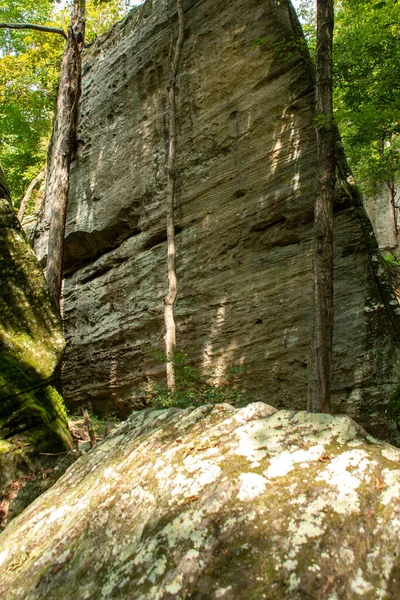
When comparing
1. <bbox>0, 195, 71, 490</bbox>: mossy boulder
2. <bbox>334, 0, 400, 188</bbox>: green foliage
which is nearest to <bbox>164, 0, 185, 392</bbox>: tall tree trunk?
<bbox>0, 195, 71, 490</bbox>: mossy boulder

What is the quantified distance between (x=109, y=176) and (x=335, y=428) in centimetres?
1124

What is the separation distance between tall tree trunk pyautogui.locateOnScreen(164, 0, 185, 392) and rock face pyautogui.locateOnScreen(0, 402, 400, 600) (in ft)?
16.9

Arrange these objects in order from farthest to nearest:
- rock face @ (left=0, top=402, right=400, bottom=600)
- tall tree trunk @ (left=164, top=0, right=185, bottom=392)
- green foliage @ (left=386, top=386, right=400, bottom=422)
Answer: tall tree trunk @ (left=164, top=0, right=185, bottom=392), green foliage @ (left=386, top=386, right=400, bottom=422), rock face @ (left=0, top=402, right=400, bottom=600)

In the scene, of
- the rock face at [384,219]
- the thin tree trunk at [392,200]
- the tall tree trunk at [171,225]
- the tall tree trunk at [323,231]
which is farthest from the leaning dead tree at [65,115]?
the rock face at [384,219]

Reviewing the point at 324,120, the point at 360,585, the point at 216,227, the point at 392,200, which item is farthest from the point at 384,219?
the point at 360,585

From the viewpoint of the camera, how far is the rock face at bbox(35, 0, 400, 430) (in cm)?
803

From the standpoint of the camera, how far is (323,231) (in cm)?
711

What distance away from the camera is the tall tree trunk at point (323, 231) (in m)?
6.61

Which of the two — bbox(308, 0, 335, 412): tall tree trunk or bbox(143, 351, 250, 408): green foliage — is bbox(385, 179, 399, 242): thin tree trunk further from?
bbox(143, 351, 250, 408): green foliage

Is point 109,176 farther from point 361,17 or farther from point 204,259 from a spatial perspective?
point 361,17

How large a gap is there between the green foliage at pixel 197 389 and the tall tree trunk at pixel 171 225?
0.19 m

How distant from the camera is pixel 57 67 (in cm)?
1623

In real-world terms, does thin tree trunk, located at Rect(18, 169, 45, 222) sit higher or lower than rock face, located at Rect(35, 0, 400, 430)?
higher

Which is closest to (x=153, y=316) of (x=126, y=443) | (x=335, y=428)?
(x=126, y=443)
